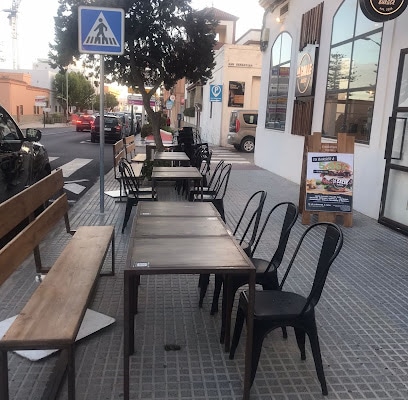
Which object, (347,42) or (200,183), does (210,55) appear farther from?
(200,183)

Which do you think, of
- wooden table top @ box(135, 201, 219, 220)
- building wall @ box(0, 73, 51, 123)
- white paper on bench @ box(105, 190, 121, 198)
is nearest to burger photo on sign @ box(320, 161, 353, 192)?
wooden table top @ box(135, 201, 219, 220)

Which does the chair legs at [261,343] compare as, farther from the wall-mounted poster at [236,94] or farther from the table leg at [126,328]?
the wall-mounted poster at [236,94]

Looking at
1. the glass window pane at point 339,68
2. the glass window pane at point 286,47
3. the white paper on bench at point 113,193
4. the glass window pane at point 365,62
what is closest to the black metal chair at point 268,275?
the glass window pane at point 365,62

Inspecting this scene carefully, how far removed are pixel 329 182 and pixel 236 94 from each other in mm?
18381

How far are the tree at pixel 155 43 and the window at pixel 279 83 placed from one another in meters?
1.96

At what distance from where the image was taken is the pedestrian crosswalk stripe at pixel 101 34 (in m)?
6.29

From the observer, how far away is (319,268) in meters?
2.86

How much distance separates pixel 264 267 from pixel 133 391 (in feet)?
4.64

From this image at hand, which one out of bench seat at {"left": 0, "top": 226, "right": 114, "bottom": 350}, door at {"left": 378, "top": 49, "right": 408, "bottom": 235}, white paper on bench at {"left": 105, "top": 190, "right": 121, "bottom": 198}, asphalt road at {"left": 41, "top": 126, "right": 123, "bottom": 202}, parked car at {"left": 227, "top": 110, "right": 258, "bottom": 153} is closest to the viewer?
bench seat at {"left": 0, "top": 226, "right": 114, "bottom": 350}

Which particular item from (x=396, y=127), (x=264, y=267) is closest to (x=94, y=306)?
(x=264, y=267)

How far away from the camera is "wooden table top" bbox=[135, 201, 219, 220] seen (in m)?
3.79

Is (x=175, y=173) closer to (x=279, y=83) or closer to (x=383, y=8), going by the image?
(x=383, y=8)

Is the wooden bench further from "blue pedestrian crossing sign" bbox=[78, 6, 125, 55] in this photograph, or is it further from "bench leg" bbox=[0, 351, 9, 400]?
"blue pedestrian crossing sign" bbox=[78, 6, 125, 55]

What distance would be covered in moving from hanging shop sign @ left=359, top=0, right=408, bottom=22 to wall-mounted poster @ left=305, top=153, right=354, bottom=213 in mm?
2032
